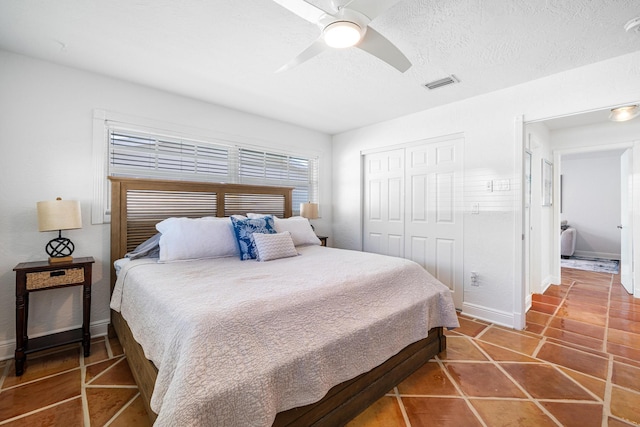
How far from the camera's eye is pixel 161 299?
4.99 feet

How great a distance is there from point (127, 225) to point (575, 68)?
4386 millimetres

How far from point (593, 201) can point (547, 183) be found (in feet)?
12.3

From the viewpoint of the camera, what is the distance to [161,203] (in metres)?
2.94

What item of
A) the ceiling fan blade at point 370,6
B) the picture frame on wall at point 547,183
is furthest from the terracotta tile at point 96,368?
the picture frame on wall at point 547,183

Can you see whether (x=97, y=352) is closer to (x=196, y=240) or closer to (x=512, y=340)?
(x=196, y=240)

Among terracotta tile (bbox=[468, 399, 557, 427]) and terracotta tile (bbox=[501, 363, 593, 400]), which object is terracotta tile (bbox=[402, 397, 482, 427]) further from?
terracotta tile (bbox=[501, 363, 593, 400])

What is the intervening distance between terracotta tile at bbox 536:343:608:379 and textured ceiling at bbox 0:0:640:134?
2.46 meters

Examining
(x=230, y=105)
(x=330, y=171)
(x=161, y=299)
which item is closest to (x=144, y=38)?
(x=230, y=105)

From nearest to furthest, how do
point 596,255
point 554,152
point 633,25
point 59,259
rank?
1. point 633,25
2. point 59,259
3. point 554,152
4. point 596,255

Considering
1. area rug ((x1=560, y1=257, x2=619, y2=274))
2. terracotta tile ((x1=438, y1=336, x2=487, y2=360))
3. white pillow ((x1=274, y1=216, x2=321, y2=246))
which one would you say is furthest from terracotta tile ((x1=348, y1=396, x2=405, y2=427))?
area rug ((x1=560, y1=257, x2=619, y2=274))

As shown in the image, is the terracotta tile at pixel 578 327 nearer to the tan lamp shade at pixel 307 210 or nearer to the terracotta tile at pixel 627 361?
the terracotta tile at pixel 627 361

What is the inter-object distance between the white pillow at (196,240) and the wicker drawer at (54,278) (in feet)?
2.06

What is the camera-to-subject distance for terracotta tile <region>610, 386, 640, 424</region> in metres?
1.64


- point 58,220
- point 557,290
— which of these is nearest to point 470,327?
point 557,290
